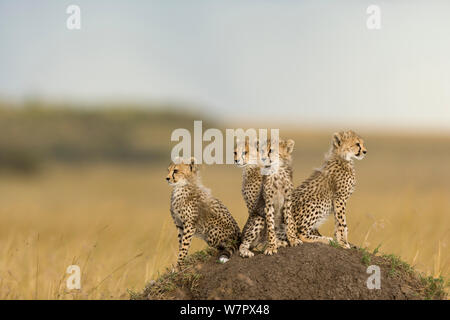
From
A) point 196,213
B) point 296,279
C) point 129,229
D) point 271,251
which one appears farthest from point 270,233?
point 129,229

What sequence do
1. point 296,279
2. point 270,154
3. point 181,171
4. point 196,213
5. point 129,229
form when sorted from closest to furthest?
1. point 296,279
2. point 270,154
3. point 196,213
4. point 181,171
5. point 129,229

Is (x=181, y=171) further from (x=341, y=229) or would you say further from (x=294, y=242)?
(x=341, y=229)

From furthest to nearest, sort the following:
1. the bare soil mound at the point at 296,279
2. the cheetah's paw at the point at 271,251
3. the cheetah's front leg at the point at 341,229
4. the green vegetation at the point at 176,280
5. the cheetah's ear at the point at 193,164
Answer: the cheetah's ear at the point at 193,164 → the cheetah's front leg at the point at 341,229 → the green vegetation at the point at 176,280 → the cheetah's paw at the point at 271,251 → the bare soil mound at the point at 296,279

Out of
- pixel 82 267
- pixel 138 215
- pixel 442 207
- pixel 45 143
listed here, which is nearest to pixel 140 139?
pixel 45 143

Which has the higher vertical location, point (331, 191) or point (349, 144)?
point (349, 144)

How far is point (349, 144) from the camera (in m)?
6.54

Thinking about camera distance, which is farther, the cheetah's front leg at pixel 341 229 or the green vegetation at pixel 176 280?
the cheetah's front leg at pixel 341 229

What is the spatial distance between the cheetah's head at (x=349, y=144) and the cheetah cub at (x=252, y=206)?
989 mm

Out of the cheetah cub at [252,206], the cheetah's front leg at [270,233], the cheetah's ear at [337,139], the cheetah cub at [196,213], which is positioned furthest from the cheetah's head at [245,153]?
the cheetah's ear at [337,139]

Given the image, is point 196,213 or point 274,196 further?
point 196,213

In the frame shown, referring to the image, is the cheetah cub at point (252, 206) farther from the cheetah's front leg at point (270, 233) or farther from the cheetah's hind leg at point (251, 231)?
the cheetah's front leg at point (270, 233)

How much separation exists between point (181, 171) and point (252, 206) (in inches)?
34.9

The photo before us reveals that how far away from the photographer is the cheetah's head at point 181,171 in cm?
648

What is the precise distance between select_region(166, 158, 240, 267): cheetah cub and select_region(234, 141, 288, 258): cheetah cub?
326mm
